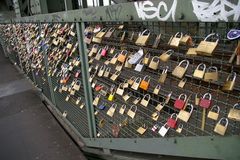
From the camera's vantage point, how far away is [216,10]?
129 centimetres

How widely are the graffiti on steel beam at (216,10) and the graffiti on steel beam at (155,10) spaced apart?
0.55ft

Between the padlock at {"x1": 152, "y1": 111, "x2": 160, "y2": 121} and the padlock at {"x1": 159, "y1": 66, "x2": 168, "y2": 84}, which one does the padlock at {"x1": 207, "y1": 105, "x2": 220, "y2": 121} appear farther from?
the padlock at {"x1": 152, "y1": 111, "x2": 160, "y2": 121}

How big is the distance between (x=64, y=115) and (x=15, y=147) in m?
0.89

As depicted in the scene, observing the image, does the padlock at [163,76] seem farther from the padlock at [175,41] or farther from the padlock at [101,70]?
the padlock at [101,70]

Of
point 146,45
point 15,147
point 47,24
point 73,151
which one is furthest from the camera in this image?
point 47,24

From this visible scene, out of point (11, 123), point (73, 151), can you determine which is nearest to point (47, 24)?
point (11, 123)

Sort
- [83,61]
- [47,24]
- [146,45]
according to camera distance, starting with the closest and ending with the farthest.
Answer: [146,45] → [83,61] → [47,24]

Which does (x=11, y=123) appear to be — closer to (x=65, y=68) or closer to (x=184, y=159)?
(x=65, y=68)

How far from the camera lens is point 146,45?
6.57 feet

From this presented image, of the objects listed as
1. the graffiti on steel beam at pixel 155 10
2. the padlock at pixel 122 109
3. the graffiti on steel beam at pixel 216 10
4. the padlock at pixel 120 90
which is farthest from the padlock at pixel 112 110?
the graffiti on steel beam at pixel 216 10

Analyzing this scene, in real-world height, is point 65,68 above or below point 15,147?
above

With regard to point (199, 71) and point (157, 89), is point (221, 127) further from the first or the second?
point (157, 89)

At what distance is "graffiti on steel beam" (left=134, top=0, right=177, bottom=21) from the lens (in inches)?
61.1

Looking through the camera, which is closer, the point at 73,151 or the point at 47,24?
the point at 73,151
